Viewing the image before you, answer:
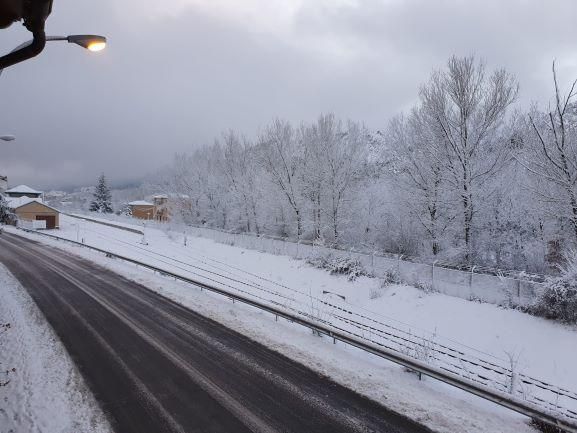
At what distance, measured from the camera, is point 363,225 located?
3778 cm

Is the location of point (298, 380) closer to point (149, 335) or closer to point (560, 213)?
point (149, 335)

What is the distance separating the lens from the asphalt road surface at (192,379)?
19.8 feet

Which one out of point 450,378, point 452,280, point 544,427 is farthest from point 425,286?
point 544,427

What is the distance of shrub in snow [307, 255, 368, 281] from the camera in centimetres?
2433

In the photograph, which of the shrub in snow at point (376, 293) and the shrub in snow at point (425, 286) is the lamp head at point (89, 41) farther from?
the shrub in snow at point (376, 293)

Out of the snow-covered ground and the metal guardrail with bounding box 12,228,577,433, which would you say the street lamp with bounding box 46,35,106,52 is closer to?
the snow-covered ground

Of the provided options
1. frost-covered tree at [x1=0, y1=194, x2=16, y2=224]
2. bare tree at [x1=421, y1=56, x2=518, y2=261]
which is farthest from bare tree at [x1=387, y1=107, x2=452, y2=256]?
frost-covered tree at [x1=0, y1=194, x2=16, y2=224]

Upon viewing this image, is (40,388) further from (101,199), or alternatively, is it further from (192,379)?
(101,199)

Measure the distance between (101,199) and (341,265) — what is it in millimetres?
79091

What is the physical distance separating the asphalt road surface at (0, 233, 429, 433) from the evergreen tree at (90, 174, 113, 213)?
269 feet

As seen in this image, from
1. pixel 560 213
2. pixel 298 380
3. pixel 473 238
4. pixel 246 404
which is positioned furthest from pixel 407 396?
pixel 473 238

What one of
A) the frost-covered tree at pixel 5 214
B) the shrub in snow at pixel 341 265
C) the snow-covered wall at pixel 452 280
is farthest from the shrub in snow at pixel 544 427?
the frost-covered tree at pixel 5 214

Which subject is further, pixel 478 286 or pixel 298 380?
pixel 478 286

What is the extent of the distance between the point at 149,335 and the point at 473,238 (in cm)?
2122
